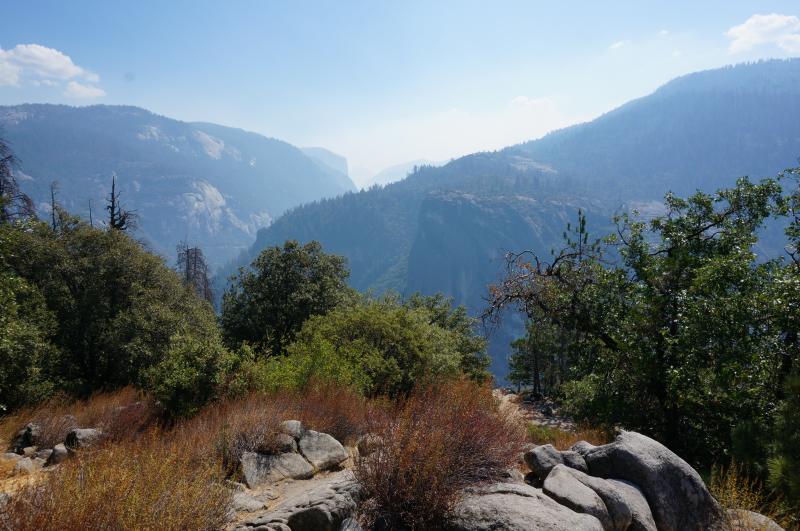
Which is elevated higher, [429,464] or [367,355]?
[429,464]

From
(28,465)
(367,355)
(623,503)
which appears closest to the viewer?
(623,503)

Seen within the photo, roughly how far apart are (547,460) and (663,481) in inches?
60.4

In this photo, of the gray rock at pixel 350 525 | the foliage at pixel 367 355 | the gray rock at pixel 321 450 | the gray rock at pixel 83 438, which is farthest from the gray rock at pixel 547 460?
the gray rock at pixel 83 438

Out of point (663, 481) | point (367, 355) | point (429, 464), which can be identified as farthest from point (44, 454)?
point (663, 481)

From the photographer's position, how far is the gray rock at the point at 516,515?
4.38 meters

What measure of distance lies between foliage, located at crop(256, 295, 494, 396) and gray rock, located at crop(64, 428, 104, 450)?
3.49m

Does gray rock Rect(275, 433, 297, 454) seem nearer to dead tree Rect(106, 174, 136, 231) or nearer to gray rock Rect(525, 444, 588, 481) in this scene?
gray rock Rect(525, 444, 588, 481)

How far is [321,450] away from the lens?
7.67m

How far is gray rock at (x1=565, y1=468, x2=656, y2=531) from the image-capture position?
5230 millimetres

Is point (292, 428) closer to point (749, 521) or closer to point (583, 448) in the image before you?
point (583, 448)

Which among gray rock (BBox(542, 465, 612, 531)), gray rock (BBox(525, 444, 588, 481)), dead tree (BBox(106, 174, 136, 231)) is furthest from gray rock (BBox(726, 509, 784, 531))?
dead tree (BBox(106, 174, 136, 231))

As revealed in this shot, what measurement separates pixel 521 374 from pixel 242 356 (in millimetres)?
35287

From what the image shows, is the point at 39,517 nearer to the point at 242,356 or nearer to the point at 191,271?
the point at 242,356

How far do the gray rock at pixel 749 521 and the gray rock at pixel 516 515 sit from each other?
2.39 meters
